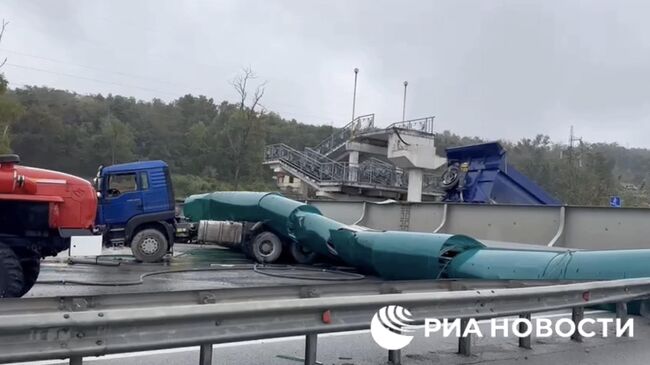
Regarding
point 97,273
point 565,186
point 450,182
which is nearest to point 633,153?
point 565,186

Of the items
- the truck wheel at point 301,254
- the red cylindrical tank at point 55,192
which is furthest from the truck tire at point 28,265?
the truck wheel at point 301,254

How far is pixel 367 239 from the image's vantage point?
1409 cm

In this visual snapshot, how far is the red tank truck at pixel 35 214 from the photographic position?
9.62 meters

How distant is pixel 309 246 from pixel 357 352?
1129 cm

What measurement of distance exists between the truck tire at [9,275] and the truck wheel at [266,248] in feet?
30.5

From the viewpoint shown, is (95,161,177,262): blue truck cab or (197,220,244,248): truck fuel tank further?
(197,220,244,248): truck fuel tank

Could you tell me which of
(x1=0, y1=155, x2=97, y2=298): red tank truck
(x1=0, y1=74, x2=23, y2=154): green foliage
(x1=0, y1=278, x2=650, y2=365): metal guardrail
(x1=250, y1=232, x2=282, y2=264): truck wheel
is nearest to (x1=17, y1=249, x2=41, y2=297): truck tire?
(x1=0, y1=155, x2=97, y2=298): red tank truck

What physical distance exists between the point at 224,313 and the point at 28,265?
715cm

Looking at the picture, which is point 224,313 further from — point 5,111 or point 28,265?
point 5,111

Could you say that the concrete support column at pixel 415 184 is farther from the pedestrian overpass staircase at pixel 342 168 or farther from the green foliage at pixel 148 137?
the green foliage at pixel 148 137

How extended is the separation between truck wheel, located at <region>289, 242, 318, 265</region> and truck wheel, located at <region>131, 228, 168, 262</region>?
3670 mm

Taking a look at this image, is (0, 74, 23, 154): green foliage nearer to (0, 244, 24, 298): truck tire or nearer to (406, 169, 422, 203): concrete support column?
(0, 244, 24, 298): truck tire

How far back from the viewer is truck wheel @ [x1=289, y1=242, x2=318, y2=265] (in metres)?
18.1

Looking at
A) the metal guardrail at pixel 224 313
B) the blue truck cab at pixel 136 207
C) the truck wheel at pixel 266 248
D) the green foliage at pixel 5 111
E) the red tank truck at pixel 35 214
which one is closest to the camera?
the metal guardrail at pixel 224 313
